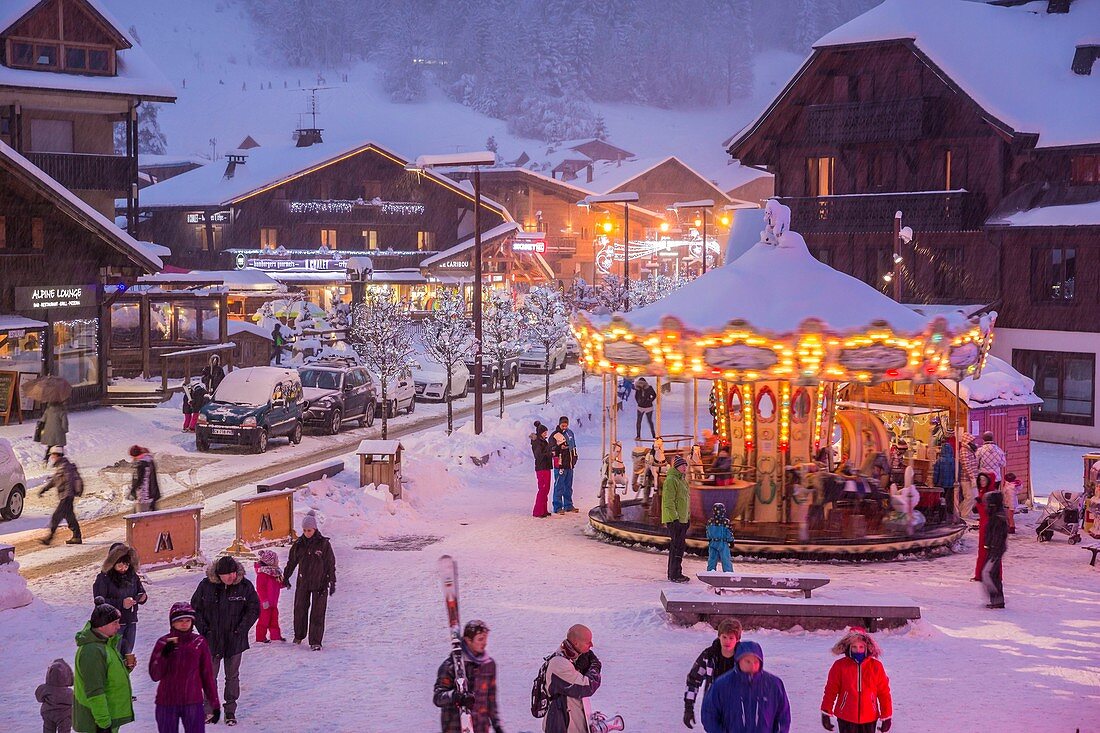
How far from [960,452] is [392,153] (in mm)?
51313

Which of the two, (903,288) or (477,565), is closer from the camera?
(477,565)

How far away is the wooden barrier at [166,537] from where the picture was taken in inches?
677

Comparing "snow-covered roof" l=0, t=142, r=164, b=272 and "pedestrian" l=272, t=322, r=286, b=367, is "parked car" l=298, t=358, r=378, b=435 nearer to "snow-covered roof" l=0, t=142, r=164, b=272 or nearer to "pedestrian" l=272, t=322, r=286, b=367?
"snow-covered roof" l=0, t=142, r=164, b=272

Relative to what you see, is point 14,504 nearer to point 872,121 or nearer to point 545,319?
point 872,121

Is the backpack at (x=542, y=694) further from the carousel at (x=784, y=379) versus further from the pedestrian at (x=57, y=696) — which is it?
the carousel at (x=784, y=379)

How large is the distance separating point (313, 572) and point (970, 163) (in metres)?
30.7

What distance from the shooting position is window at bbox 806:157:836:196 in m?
42.8

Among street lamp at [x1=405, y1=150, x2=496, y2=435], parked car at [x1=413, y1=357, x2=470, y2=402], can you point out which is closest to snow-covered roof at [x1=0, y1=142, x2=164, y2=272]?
street lamp at [x1=405, y1=150, x2=496, y2=435]

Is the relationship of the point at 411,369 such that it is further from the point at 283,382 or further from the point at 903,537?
the point at 903,537

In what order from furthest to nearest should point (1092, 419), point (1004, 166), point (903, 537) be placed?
point (1004, 166) → point (1092, 419) → point (903, 537)

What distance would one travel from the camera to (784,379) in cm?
1962

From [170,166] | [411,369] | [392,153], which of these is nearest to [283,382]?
[411,369]

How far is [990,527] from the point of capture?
16.2m

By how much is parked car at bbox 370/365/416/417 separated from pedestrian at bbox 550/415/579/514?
1385 cm
